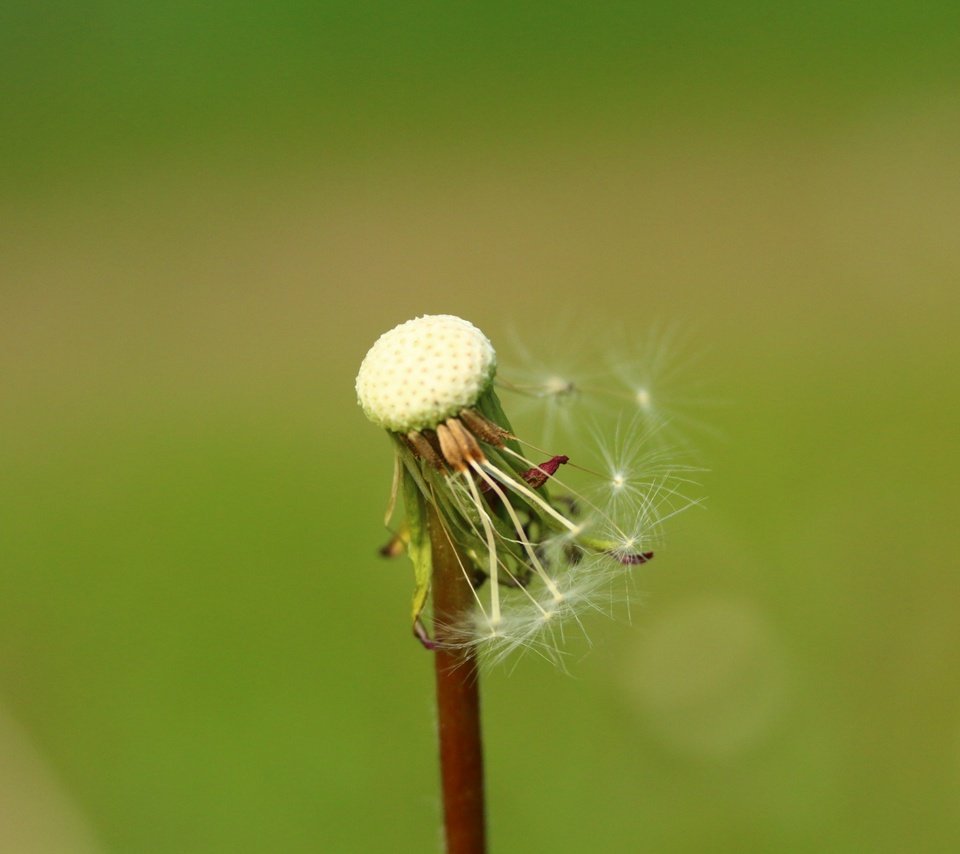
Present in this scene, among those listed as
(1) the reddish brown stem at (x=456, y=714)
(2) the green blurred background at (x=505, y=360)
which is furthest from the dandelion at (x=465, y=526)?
(2) the green blurred background at (x=505, y=360)

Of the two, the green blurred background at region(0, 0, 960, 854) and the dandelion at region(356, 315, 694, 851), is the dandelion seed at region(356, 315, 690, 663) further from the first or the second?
the green blurred background at region(0, 0, 960, 854)

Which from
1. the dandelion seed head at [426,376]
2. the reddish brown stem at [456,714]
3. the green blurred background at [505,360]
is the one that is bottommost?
the reddish brown stem at [456,714]

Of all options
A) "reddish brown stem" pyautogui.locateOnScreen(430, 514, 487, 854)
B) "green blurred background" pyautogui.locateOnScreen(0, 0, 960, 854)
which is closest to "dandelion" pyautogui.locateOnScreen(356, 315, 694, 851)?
"reddish brown stem" pyautogui.locateOnScreen(430, 514, 487, 854)

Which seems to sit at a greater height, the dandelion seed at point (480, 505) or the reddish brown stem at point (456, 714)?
the dandelion seed at point (480, 505)

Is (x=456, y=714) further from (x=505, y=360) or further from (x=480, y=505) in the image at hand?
(x=505, y=360)

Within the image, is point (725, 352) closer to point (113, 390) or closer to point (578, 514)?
point (113, 390)

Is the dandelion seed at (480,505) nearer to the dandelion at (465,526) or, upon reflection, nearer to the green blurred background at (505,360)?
the dandelion at (465,526)
